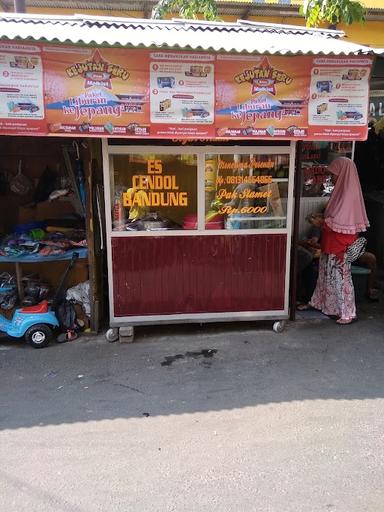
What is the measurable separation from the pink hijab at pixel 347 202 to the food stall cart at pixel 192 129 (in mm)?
625

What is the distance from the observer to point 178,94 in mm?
4277

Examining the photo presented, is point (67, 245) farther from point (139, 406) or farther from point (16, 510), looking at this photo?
point (16, 510)

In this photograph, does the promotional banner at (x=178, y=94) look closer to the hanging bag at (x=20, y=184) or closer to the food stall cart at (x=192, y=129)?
the food stall cart at (x=192, y=129)

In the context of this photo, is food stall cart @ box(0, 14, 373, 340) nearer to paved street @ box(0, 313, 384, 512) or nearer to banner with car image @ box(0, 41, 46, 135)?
banner with car image @ box(0, 41, 46, 135)

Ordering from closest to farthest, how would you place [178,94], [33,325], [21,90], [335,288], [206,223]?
[21,90], [178,94], [33,325], [206,223], [335,288]

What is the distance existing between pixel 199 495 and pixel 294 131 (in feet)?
10.3

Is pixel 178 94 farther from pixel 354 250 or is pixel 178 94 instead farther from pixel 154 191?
pixel 354 250

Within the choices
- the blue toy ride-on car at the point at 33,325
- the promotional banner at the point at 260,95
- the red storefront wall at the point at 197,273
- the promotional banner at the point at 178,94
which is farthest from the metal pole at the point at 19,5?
the blue toy ride-on car at the point at 33,325

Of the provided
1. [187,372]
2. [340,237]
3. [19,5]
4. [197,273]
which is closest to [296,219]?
[340,237]

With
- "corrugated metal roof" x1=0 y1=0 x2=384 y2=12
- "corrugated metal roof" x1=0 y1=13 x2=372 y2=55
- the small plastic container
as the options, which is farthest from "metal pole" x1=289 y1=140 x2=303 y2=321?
"corrugated metal roof" x1=0 y1=0 x2=384 y2=12

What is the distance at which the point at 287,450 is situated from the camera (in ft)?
10.7

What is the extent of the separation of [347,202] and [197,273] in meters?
1.79

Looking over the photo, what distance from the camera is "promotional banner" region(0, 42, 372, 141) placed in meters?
4.12

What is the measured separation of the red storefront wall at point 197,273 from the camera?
495cm
